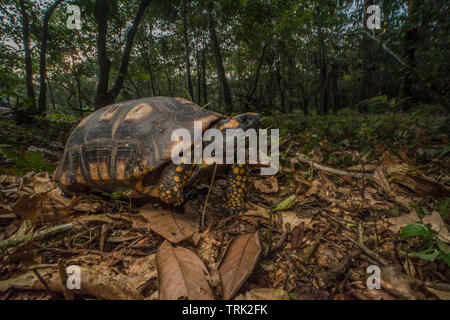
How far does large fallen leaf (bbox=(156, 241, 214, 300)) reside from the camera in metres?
1.08

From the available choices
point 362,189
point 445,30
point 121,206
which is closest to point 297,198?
point 362,189

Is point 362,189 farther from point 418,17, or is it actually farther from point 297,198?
point 418,17

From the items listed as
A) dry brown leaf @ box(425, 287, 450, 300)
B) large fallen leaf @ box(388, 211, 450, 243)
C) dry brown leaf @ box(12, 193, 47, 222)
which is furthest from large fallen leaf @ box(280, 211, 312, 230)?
dry brown leaf @ box(12, 193, 47, 222)

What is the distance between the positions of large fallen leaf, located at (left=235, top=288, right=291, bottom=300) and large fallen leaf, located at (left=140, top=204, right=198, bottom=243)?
0.61 metres

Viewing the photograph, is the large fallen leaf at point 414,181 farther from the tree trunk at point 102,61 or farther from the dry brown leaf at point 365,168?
the tree trunk at point 102,61

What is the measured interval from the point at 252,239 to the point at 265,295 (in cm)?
41

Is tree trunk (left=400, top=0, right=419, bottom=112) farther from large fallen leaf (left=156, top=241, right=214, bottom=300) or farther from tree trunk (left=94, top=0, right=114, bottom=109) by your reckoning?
tree trunk (left=94, top=0, right=114, bottom=109)

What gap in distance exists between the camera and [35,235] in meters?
1.41

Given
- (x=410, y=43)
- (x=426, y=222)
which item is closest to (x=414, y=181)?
(x=426, y=222)

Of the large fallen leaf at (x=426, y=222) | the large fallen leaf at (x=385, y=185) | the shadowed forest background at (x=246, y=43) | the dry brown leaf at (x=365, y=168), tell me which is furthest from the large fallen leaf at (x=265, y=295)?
the shadowed forest background at (x=246, y=43)
